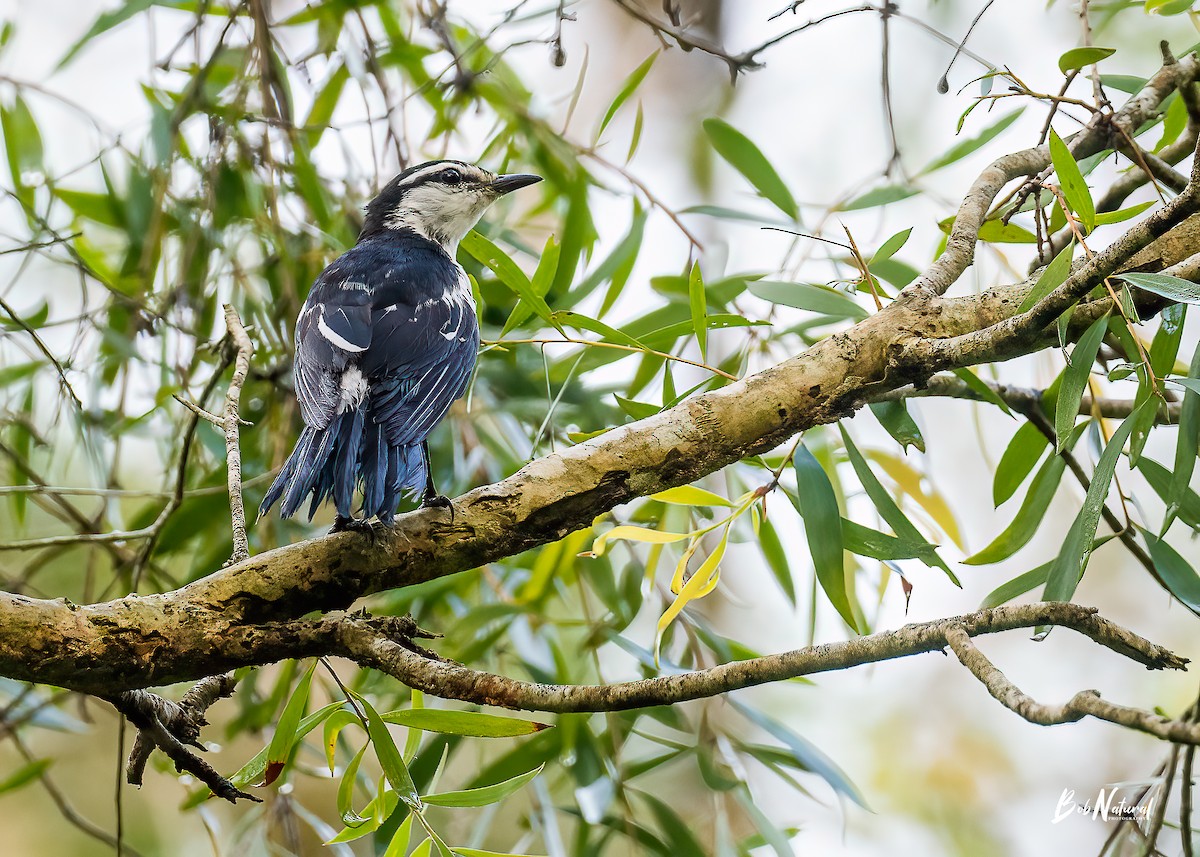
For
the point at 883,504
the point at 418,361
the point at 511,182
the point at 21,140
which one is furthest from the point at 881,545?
the point at 21,140

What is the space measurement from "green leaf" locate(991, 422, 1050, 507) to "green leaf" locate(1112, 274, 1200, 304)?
0.52m

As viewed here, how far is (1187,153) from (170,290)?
6.80 ft

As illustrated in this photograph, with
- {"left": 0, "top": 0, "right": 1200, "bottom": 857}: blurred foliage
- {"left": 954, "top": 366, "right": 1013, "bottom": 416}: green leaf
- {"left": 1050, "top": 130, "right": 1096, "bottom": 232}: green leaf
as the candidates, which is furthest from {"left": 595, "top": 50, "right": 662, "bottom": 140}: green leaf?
{"left": 1050, "top": 130, "right": 1096, "bottom": 232}: green leaf

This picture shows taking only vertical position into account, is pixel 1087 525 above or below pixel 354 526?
below

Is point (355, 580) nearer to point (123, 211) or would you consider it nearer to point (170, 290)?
point (170, 290)

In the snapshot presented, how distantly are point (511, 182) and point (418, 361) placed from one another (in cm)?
100

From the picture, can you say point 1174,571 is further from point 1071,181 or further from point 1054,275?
point 1071,181

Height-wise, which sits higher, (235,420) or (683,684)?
(235,420)

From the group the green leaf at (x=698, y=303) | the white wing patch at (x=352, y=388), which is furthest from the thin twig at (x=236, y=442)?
the green leaf at (x=698, y=303)

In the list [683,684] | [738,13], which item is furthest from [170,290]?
[738,13]

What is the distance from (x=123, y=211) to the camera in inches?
96.9

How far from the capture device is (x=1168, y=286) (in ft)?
3.76

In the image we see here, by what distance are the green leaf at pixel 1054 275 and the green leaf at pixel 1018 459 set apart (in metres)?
0.37

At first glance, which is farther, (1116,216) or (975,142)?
(975,142)
